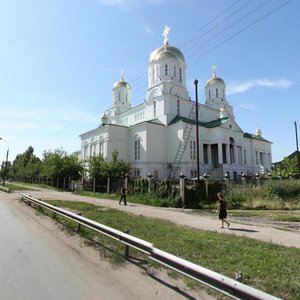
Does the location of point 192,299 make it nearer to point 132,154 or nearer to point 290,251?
point 290,251

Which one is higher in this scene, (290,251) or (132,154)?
(132,154)

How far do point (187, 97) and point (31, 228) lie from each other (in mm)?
40439

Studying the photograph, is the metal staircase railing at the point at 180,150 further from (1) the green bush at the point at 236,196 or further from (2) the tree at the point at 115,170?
(1) the green bush at the point at 236,196

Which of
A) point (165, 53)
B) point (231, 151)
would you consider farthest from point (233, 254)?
point (165, 53)

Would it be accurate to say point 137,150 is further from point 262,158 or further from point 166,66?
point 262,158

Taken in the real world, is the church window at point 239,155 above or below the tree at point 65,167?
above

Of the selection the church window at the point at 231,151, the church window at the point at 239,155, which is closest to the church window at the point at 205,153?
the church window at the point at 231,151

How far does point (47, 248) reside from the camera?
7.77 m

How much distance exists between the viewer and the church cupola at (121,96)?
5694 centimetres

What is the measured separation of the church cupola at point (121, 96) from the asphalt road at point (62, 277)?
4969 cm

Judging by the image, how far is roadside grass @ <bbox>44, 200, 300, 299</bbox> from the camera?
16.7 feet

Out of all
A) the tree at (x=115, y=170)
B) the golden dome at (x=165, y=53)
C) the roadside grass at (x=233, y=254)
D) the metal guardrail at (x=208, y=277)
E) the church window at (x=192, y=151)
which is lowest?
the roadside grass at (x=233, y=254)

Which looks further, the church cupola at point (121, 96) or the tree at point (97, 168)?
the church cupola at point (121, 96)

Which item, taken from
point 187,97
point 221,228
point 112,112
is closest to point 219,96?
point 187,97
